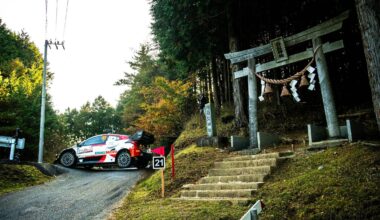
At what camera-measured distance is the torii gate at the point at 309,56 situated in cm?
847

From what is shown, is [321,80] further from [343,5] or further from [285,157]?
[343,5]

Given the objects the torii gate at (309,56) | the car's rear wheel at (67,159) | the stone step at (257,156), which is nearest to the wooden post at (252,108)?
the torii gate at (309,56)

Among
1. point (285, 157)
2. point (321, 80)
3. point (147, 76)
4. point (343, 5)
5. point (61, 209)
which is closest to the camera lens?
point (61, 209)

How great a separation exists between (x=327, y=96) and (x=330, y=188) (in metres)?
4.50

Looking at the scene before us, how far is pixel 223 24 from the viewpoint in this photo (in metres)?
13.1

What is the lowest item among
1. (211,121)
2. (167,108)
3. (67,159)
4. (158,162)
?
(158,162)

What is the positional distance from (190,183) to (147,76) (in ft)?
58.6

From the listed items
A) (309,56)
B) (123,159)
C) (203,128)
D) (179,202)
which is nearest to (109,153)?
(123,159)

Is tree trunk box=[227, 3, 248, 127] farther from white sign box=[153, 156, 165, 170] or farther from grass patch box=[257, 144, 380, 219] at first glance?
grass patch box=[257, 144, 380, 219]

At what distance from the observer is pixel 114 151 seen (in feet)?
42.7

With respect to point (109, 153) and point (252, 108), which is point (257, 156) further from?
point (109, 153)

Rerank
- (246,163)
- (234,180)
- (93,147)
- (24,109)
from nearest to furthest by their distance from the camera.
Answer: (234,180) → (246,163) → (93,147) → (24,109)

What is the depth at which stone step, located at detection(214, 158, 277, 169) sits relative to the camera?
7.46 meters

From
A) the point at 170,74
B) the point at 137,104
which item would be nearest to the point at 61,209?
the point at 170,74
